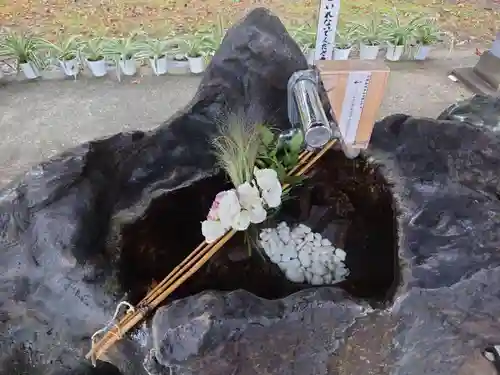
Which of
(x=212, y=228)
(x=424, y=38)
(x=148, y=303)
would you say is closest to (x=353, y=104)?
(x=212, y=228)

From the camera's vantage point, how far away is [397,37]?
2646 millimetres

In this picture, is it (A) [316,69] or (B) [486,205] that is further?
(A) [316,69]

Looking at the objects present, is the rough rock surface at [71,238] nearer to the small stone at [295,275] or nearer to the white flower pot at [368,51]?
the small stone at [295,275]

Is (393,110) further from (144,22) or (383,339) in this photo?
(383,339)

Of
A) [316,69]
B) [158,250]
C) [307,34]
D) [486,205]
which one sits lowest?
[307,34]

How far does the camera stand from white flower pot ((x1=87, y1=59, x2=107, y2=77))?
7.98ft

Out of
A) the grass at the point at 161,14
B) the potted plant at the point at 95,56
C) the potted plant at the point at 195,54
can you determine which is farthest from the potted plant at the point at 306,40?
the potted plant at the point at 95,56

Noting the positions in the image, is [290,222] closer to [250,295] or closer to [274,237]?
[274,237]

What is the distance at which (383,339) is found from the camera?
0.88m

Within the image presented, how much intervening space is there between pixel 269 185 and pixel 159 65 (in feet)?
5.81

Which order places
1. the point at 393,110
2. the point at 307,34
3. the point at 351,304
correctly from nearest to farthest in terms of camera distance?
the point at 351,304 → the point at 393,110 → the point at 307,34

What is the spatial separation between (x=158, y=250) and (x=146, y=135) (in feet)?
0.85

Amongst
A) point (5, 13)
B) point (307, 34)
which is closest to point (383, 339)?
point (307, 34)

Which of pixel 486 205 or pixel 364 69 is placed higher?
pixel 364 69
